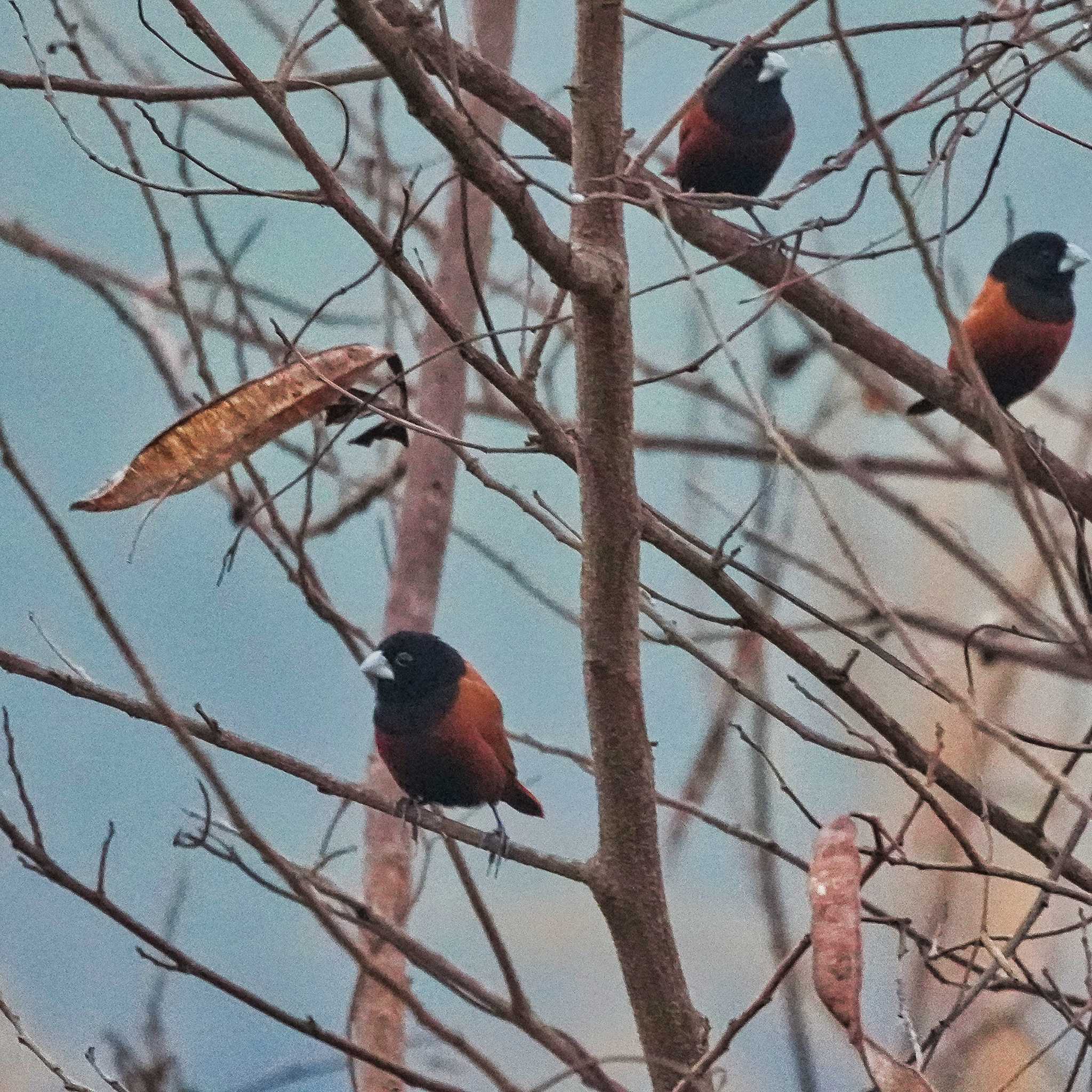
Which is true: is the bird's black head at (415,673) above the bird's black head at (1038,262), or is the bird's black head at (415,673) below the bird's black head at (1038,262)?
below

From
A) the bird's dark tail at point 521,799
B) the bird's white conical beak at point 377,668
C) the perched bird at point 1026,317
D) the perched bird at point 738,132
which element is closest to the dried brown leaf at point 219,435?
the bird's white conical beak at point 377,668

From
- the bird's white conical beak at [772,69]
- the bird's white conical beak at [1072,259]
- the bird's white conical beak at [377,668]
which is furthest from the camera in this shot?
the bird's white conical beak at [1072,259]

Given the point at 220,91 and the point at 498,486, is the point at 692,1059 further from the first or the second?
the point at 220,91

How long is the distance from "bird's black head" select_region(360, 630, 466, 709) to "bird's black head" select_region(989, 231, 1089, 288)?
143 cm

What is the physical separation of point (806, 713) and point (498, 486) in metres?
1.72

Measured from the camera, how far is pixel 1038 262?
282cm

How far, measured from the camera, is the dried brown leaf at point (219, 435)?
1170 mm

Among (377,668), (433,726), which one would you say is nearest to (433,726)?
(433,726)

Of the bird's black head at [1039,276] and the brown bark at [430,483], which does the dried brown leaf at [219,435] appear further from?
the bird's black head at [1039,276]

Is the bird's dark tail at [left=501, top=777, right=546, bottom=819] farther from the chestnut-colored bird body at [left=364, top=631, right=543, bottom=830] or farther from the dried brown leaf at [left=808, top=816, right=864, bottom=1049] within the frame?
the dried brown leaf at [left=808, top=816, right=864, bottom=1049]

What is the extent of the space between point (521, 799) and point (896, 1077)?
4.66 feet

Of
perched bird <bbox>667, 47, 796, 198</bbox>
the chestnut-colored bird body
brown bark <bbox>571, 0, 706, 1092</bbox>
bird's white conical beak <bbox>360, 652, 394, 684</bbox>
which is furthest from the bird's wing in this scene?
perched bird <bbox>667, 47, 796, 198</bbox>

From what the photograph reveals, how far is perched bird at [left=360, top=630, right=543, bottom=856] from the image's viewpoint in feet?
6.64

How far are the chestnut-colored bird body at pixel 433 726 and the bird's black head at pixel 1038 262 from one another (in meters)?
1.42
